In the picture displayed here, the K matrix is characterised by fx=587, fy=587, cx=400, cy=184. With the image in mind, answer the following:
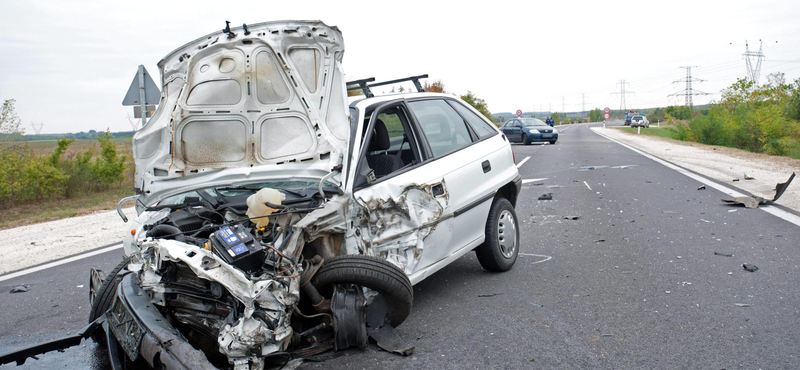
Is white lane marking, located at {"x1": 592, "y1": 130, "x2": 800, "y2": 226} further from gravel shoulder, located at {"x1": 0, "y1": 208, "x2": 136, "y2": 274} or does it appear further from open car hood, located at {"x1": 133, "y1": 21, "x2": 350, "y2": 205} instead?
gravel shoulder, located at {"x1": 0, "y1": 208, "x2": 136, "y2": 274}

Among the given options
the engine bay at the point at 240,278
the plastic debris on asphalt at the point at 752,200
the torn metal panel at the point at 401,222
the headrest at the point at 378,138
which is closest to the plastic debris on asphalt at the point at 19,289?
the engine bay at the point at 240,278

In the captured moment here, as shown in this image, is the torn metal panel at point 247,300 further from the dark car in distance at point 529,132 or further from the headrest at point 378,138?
the dark car in distance at point 529,132

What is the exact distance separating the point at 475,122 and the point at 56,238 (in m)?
6.80

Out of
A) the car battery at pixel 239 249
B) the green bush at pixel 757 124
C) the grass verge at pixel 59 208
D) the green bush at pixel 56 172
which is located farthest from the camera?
Result: the green bush at pixel 757 124

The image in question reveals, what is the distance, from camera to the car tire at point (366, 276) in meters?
3.48

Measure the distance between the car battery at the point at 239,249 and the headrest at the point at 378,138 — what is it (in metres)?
1.64

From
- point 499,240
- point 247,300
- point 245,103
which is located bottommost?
point 499,240

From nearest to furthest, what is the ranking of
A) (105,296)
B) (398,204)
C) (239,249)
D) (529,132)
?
(239,249)
(105,296)
(398,204)
(529,132)

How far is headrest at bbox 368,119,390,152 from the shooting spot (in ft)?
15.3

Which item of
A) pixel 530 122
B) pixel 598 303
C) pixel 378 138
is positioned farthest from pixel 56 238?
pixel 530 122

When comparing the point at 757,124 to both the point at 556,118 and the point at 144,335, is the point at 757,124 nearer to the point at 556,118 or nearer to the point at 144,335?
the point at 144,335

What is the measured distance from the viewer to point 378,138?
467cm

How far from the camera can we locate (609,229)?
7305mm

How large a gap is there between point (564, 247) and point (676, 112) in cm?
11186
